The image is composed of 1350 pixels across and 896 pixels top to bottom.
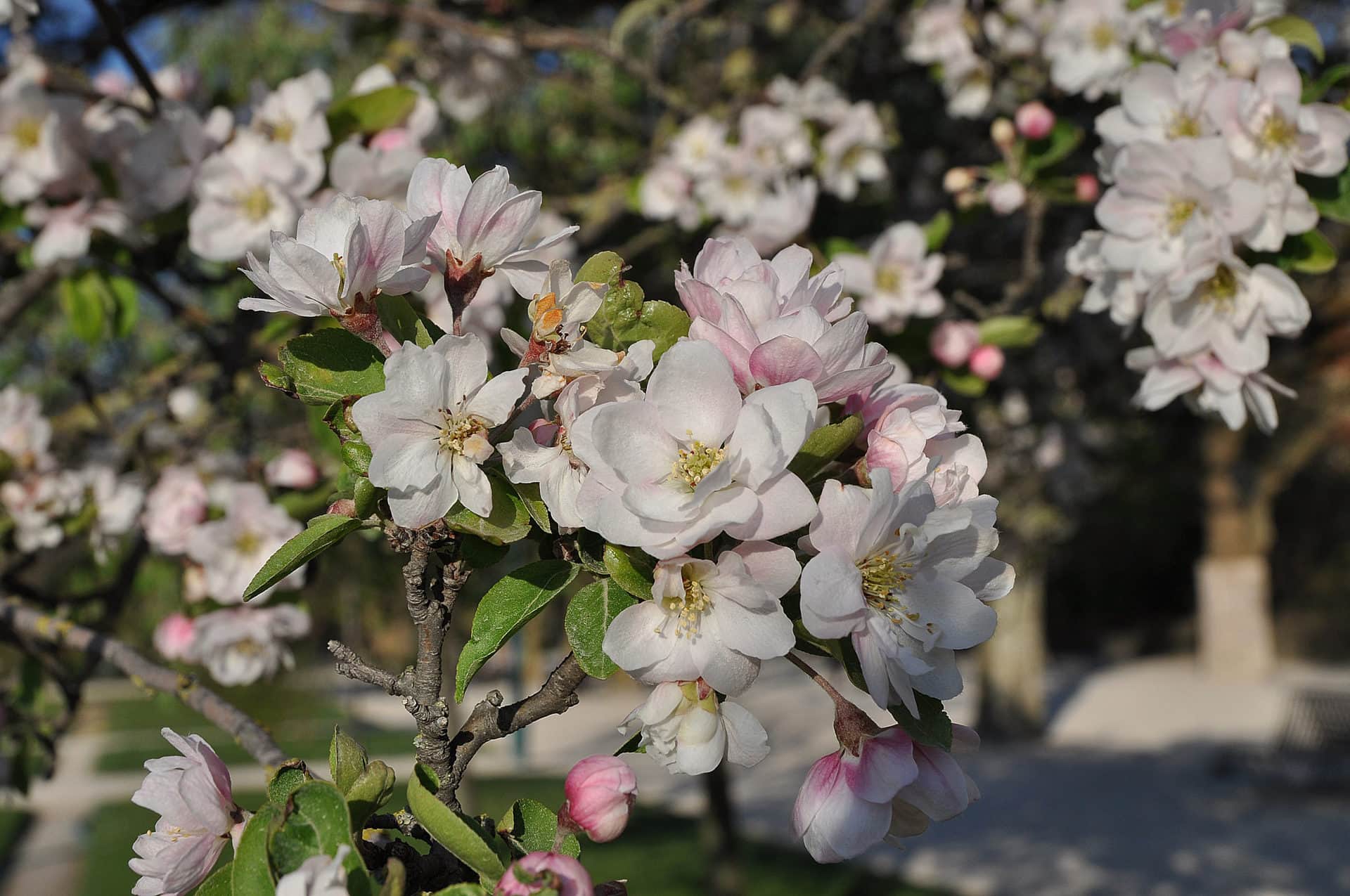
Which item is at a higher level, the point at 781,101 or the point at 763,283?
the point at 763,283

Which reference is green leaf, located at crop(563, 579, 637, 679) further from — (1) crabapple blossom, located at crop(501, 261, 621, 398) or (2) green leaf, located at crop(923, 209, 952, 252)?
(2) green leaf, located at crop(923, 209, 952, 252)

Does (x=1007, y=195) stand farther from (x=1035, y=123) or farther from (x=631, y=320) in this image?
(x=631, y=320)

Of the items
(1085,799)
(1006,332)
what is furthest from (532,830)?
(1085,799)

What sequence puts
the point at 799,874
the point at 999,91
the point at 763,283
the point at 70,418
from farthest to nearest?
the point at 799,874, the point at 999,91, the point at 70,418, the point at 763,283

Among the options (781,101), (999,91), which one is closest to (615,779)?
(781,101)

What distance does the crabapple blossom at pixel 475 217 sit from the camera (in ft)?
2.64

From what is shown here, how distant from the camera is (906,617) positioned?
714 millimetres

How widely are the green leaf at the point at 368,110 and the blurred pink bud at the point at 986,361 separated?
0.96m

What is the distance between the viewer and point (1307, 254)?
1.43m

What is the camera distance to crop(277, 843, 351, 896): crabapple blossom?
636mm

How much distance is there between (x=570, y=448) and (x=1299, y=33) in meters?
1.42

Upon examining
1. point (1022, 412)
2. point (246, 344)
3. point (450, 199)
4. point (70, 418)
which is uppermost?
point (450, 199)

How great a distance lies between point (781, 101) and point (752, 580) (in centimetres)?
224

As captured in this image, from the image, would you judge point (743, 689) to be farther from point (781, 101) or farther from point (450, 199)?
point (781, 101)
